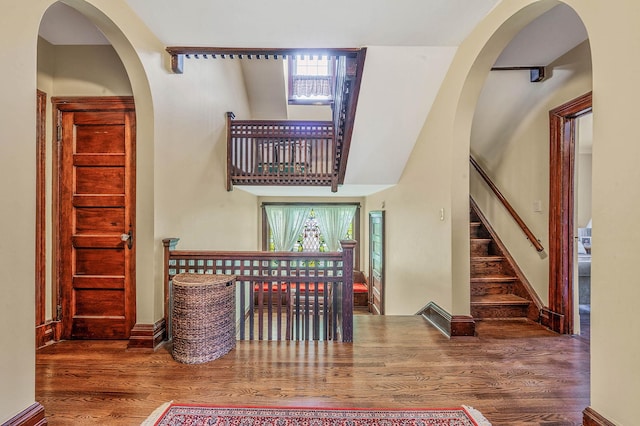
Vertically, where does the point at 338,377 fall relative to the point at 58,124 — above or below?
below

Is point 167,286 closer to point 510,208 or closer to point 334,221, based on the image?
point 510,208

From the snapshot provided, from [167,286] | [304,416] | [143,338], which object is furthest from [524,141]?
[143,338]

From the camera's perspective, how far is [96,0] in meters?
1.88

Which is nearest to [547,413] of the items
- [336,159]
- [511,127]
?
[511,127]

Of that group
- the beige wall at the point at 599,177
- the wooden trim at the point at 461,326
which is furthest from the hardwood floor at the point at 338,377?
the beige wall at the point at 599,177

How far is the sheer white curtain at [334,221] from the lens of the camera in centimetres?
707

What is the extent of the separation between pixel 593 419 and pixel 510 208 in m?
2.45

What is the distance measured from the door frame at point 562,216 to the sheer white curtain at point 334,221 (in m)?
4.42

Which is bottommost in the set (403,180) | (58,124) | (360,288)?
(360,288)

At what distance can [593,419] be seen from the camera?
1417mm

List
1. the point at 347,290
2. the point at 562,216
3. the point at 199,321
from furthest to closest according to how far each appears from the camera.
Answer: the point at 562,216 < the point at 347,290 < the point at 199,321

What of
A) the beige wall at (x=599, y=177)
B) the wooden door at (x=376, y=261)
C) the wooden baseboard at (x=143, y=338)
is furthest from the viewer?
the wooden door at (x=376, y=261)

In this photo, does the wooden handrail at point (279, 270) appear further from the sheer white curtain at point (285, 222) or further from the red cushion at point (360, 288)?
the sheer white curtain at point (285, 222)

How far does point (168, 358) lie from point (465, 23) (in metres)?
3.42
